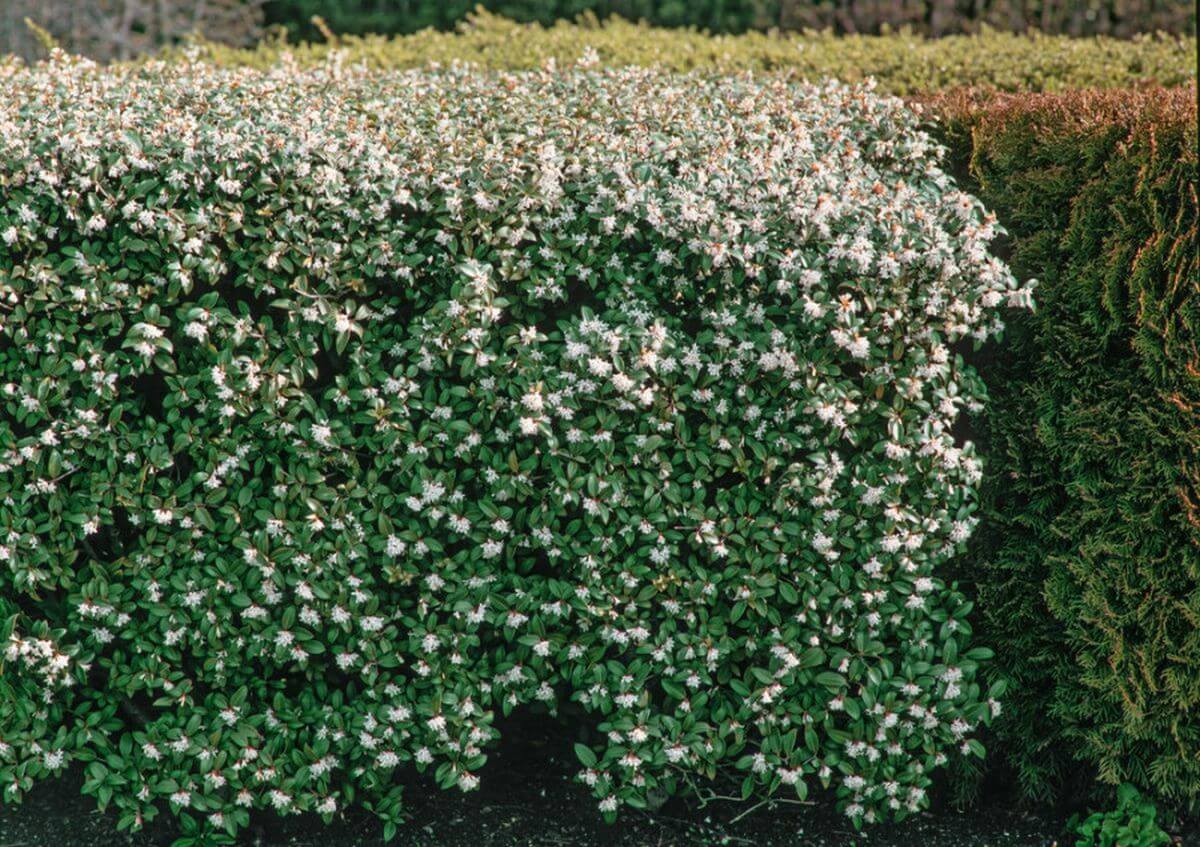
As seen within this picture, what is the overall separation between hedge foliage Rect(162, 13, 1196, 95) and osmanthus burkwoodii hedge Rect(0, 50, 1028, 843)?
1.45m

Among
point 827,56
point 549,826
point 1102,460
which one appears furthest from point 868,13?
point 549,826

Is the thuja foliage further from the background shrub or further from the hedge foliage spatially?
the background shrub

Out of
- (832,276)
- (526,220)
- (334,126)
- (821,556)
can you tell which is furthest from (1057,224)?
(334,126)

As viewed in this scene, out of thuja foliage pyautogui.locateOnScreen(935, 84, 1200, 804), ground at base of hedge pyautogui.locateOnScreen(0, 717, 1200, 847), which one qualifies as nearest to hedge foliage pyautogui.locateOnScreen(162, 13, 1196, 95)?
thuja foliage pyautogui.locateOnScreen(935, 84, 1200, 804)

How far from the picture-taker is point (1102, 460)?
3.28 m

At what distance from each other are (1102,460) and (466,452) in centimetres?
174

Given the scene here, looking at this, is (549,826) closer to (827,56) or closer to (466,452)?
(466,452)

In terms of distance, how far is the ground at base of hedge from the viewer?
353cm

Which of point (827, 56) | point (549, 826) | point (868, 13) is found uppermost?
point (868, 13)

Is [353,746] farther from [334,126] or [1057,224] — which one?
[1057,224]

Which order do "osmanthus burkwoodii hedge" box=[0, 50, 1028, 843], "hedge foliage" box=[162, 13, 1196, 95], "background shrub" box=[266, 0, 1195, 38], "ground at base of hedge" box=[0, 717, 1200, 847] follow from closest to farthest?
"osmanthus burkwoodii hedge" box=[0, 50, 1028, 843] < "ground at base of hedge" box=[0, 717, 1200, 847] < "hedge foliage" box=[162, 13, 1196, 95] < "background shrub" box=[266, 0, 1195, 38]

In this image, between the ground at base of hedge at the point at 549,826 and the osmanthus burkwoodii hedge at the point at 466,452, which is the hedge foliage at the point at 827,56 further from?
the ground at base of hedge at the point at 549,826

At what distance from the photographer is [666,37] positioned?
6.42 m

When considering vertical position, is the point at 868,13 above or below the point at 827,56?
above
